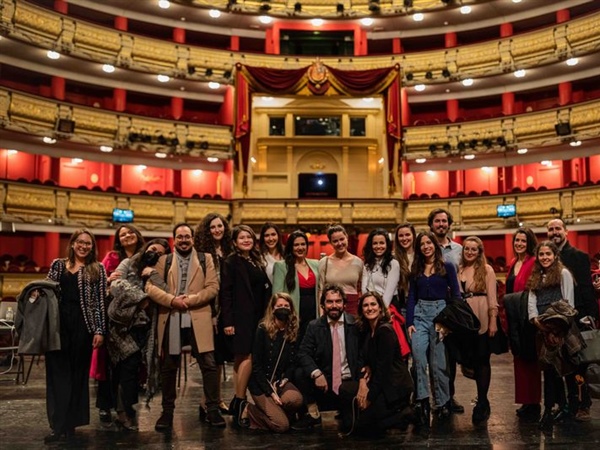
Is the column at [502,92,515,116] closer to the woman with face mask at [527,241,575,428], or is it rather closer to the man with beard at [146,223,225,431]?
the woman with face mask at [527,241,575,428]

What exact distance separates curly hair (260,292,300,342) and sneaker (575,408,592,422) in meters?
2.54

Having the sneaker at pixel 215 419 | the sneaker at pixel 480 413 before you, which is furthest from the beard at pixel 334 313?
the sneaker at pixel 480 413

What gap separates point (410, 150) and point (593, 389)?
18834mm

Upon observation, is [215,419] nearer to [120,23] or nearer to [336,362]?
[336,362]

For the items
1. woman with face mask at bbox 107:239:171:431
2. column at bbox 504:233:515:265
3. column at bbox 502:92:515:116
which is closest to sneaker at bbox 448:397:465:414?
woman with face mask at bbox 107:239:171:431

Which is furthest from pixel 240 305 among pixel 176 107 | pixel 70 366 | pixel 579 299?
pixel 176 107

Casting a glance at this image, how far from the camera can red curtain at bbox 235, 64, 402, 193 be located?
72.3 ft

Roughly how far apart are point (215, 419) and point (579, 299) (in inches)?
134

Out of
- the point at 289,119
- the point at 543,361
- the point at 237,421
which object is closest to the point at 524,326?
the point at 543,361

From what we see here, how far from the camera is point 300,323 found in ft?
17.4

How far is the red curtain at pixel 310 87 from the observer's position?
22.0 metres

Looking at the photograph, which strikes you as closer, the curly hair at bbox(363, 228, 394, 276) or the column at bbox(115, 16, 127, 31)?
the curly hair at bbox(363, 228, 394, 276)

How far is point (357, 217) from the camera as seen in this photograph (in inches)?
834

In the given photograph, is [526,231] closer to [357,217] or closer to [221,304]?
[221,304]
